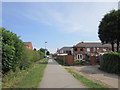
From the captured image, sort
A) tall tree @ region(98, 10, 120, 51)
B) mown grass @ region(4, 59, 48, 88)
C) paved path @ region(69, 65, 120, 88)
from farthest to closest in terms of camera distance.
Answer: tall tree @ region(98, 10, 120, 51) < paved path @ region(69, 65, 120, 88) < mown grass @ region(4, 59, 48, 88)

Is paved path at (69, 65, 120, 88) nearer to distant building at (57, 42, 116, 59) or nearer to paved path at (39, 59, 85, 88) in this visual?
paved path at (39, 59, 85, 88)

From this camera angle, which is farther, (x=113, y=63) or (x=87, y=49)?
(x=87, y=49)

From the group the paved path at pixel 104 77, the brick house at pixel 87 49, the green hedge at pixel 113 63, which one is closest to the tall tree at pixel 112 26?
the green hedge at pixel 113 63

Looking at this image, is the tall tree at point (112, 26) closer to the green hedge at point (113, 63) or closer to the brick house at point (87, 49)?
the green hedge at point (113, 63)

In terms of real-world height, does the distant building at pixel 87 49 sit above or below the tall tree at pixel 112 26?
below

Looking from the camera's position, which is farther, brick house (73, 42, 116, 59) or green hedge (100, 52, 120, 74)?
brick house (73, 42, 116, 59)

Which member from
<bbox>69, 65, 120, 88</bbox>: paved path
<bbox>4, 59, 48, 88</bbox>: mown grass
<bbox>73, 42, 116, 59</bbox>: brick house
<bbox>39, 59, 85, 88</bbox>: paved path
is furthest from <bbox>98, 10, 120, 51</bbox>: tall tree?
<bbox>73, 42, 116, 59</bbox>: brick house

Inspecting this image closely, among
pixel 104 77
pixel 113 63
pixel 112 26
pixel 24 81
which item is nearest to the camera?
pixel 24 81

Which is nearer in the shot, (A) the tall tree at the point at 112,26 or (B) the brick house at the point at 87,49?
(A) the tall tree at the point at 112,26

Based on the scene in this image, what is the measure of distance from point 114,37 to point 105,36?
5.69 feet

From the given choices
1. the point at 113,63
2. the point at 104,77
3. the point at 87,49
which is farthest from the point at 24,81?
the point at 87,49

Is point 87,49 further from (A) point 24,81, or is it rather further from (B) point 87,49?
(A) point 24,81

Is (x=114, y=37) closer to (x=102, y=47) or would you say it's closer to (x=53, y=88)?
(x=53, y=88)

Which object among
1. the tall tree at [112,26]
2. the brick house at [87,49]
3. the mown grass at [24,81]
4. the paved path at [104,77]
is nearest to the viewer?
the mown grass at [24,81]
